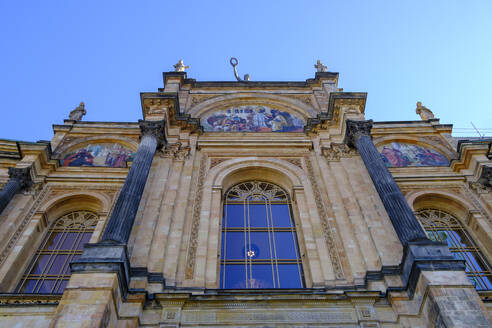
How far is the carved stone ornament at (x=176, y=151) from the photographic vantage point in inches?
568

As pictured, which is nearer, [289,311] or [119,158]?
[289,311]

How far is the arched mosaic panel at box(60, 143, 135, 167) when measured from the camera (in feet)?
49.9

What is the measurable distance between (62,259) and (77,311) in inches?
186

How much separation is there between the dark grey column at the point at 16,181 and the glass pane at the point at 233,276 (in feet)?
21.4

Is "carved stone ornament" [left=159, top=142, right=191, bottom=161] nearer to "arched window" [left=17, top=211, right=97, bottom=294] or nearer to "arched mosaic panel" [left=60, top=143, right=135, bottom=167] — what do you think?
"arched mosaic panel" [left=60, top=143, right=135, bottom=167]

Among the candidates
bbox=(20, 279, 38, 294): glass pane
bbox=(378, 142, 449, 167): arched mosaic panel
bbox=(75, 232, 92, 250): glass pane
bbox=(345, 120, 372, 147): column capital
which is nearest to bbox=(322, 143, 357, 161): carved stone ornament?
bbox=(345, 120, 372, 147): column capital

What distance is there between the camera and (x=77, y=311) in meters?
7.61

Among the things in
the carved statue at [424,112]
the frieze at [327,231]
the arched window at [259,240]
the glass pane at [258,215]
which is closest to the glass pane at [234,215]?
the arched window at [259,240]

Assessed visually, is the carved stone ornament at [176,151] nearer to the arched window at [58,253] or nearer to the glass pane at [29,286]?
the arched window at [58,253]

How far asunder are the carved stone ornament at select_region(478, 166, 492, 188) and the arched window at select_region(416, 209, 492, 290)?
4.91 feet

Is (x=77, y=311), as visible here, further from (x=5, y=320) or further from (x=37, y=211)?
(x=37, y=211)

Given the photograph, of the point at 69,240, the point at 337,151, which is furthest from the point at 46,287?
the point at 337,151

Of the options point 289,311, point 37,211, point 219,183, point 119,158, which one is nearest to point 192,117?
point 119,158

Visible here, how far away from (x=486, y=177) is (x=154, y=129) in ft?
34.0
